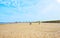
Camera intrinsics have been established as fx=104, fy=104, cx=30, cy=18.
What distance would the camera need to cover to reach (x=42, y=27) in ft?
3.40

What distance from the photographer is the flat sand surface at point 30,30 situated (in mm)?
1010

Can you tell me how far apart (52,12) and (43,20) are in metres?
0.12

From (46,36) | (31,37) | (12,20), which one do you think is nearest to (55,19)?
(46,36)

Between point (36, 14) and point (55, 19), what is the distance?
0.19 m

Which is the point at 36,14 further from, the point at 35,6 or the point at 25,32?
the point at 25,32

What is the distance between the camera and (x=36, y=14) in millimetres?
1063

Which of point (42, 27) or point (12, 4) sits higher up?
point (12, 4)

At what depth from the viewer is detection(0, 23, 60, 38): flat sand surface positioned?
39.8 inches

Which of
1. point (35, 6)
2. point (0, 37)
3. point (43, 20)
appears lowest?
point (0, 37)

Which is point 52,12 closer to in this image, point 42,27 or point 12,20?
point 42,27

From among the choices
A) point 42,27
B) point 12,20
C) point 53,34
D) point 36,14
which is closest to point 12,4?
point 12,20

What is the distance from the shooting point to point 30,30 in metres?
1.05

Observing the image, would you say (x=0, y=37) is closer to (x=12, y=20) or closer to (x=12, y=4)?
(x=12, y=20)

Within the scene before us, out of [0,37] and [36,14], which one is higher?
[36,14]
